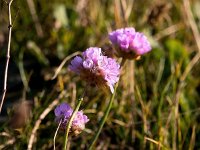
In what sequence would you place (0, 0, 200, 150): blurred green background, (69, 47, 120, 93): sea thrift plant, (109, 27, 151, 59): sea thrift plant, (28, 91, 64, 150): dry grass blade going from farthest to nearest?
(0, 0, 200, 150): blurred green background < (28, 91, 64, 150): dry grass blade < (109, 27, 151, 59): sea thrift plant < (69, 47, 120, 93): sea thrift plant

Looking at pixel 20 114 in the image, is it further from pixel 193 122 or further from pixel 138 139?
pixel 193 122

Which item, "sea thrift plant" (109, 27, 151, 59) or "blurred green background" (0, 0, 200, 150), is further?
"blurred green background" (0, 0, 200, 150)

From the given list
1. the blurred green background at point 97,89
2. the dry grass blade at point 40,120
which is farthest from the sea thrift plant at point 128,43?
the dry grass blade at point 40,120

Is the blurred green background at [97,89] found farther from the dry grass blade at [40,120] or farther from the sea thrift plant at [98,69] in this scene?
the sea thrift plant at [98,69]

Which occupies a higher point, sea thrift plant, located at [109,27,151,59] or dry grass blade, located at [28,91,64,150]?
sea thrift plant, located at [109,27,151,59]

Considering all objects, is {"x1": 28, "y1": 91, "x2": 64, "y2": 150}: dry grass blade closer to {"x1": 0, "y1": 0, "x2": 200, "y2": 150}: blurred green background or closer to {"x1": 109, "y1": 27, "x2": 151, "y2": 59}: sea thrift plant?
{"x1": 0, "y1": 0, "x2": 200, "y2": 150}: blurred green background

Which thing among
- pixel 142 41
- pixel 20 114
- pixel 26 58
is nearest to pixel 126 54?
pixel 142 41

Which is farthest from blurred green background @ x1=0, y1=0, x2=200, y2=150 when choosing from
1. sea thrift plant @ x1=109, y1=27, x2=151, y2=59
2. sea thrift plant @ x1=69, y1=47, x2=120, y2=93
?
sea thrift plant @ x1=69, y1=47, x2=120, y2=93
